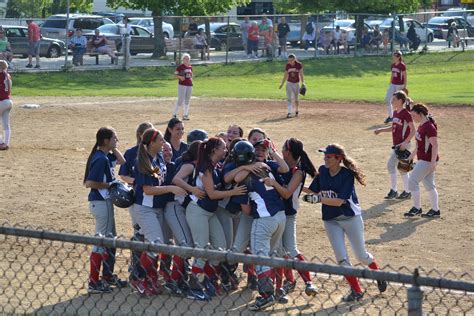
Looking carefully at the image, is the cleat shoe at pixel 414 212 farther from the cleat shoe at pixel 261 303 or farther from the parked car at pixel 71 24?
the parked car at pixel 71 24

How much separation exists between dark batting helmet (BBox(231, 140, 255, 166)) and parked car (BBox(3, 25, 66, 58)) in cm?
3276

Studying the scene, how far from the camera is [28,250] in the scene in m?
11.8

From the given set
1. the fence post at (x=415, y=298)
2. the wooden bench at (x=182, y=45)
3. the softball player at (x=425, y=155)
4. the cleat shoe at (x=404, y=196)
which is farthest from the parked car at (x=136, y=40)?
the fence post at (x=415, y=298)

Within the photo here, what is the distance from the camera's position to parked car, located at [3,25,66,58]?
40969mm

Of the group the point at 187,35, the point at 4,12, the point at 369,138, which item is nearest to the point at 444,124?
the point at 369,138

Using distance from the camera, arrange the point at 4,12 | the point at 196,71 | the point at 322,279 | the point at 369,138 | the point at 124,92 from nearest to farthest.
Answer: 1. the point at 322,279
2. the point at 369,138
3. the point at 124,92
4. the point at 196,71
5. the point at 4,12

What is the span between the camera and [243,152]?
960cm

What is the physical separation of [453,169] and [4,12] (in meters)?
50.9

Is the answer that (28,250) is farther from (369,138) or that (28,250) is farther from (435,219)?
(369,138)

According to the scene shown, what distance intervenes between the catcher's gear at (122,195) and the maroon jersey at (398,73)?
621 inches

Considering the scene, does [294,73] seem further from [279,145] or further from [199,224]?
[199,224]

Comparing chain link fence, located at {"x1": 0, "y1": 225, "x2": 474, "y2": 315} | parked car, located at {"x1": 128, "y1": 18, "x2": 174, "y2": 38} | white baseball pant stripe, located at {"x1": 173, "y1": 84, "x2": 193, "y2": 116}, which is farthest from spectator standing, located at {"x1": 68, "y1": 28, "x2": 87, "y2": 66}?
chain link fence, located at {"x1": 0, "y1": 225, "x2": 474, "y2": 315}

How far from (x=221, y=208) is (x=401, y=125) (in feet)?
19.3

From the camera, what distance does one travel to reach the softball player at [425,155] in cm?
1409
